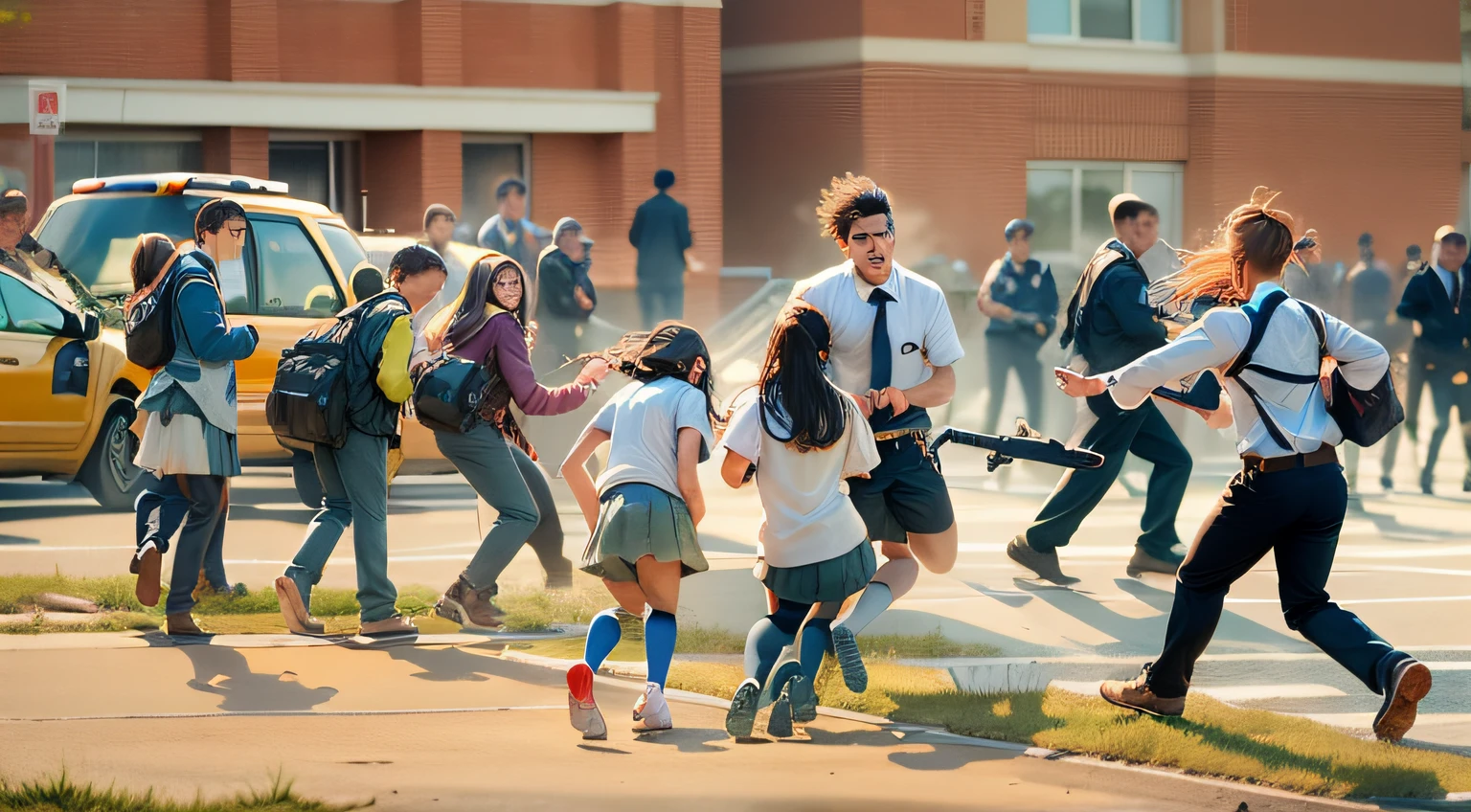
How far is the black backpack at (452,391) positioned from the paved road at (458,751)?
1.19 m

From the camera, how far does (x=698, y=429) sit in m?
6.43

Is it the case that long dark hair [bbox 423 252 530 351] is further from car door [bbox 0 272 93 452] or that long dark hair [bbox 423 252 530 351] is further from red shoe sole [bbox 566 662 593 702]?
car door [bbox 0 272 93 452]

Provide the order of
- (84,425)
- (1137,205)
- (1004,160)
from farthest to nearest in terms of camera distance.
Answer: (1004,160) < (84,425) < (1137,205)

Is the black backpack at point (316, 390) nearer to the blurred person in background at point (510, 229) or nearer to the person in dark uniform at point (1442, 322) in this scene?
the person in dark uniform at point (1442, 322)

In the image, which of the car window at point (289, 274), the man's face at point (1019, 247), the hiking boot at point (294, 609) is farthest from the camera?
the man's face at point (1019, 247)

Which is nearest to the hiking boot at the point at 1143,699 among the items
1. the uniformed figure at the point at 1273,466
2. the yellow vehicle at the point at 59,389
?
the uniformed figure at the point at 1273,466

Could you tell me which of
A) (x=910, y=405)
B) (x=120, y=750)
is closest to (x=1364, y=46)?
(x=910, y=405)

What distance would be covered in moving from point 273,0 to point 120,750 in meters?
15.5

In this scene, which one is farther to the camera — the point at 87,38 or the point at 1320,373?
the point at 87,38

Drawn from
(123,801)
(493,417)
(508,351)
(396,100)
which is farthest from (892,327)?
(396,100)

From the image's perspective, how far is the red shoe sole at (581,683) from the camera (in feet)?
20.3

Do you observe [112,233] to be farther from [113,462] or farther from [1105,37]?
[1105,37]

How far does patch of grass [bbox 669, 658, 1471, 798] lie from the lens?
5.77 meters

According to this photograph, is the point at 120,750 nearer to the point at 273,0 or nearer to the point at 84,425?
the point at 84,425
